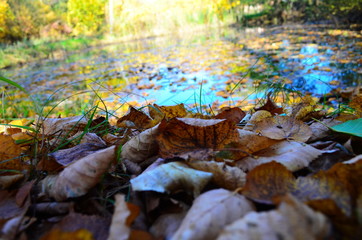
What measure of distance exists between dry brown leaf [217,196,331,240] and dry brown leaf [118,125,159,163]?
42 centimetres

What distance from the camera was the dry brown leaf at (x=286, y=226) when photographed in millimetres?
300

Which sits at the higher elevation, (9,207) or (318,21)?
(318,21)

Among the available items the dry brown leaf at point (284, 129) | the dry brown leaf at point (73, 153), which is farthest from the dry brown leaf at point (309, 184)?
the dry brown leaf at point (73, 153)

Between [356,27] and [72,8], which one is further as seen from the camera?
[72,8]

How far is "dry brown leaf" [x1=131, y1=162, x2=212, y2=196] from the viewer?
49 cm

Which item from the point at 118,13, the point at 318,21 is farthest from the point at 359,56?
the point at 118,13

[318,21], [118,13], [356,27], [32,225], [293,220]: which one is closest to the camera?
[293,220]

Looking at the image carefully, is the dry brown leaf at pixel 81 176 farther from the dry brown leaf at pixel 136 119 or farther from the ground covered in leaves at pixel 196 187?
the dry brown leaf at pixel 136 119

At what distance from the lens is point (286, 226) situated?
1.00ft

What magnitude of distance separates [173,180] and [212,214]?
13cm

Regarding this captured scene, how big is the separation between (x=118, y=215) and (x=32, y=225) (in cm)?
23

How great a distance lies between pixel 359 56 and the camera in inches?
165

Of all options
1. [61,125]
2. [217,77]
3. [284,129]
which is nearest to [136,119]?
[61,125]

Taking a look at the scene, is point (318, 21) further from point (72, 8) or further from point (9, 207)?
point (72, 8)
